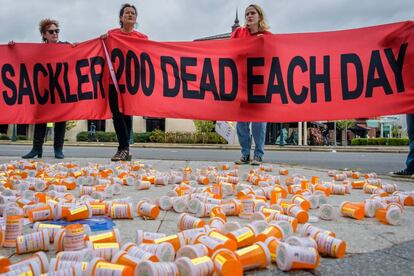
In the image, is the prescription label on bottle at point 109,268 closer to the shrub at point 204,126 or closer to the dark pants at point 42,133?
the dark pants at point 42,133

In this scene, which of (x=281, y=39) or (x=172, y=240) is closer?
(x=172, y=240)

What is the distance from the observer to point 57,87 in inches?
200

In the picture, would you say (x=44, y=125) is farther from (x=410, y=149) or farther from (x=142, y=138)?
(x=142, y=138)

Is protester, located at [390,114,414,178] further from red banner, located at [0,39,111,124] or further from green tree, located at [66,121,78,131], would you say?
green tree, located at [66,121,78,131]

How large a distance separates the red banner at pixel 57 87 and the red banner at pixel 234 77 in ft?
0.04

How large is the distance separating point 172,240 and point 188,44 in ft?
11.8

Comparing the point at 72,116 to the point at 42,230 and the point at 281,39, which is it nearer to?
the point at 281,39

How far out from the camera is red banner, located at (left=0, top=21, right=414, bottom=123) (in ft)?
13.5

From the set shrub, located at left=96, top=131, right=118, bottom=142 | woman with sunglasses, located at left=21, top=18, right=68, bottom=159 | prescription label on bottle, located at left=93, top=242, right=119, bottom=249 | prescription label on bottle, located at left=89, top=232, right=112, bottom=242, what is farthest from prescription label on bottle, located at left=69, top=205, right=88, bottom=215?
shrub, located at left=96, top=131, right=118, bottom=142

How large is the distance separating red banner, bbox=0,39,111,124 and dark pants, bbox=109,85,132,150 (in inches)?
3.7

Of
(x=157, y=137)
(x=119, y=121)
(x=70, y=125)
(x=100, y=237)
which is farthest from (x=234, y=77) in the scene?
(x=70, y=125)

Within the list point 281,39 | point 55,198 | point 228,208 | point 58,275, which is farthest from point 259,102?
point 58,275

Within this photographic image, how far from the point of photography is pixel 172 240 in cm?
165

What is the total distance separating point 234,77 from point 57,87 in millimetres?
2416
